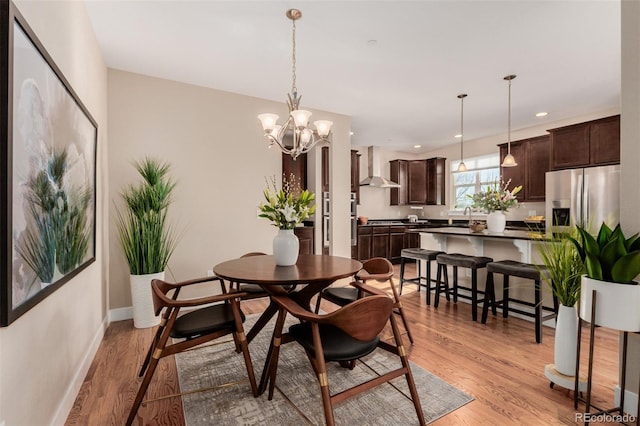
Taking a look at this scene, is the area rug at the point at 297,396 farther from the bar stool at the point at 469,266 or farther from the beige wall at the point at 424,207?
the beige wall at the point at 424,207

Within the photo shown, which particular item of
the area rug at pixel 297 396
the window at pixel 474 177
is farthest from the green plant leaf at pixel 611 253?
the window at pixel 474 177

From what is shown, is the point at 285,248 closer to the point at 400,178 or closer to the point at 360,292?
the point at 360,292

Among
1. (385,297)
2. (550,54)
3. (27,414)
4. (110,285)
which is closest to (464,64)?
(550,54)

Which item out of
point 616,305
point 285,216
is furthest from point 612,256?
point 285,216

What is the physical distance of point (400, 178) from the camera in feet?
24.8

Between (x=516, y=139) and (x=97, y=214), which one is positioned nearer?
(x=97, y=214)

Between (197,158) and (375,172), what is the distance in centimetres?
452

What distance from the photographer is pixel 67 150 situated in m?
1.87

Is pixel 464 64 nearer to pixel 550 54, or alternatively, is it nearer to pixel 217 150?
pixel 550 54

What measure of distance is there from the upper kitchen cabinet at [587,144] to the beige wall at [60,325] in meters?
5.90

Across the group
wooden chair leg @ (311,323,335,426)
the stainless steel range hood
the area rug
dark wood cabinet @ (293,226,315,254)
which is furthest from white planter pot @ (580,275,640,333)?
the stainless steel range hood

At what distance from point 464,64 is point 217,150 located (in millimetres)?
2979

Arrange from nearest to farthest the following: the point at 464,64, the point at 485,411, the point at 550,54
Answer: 1. the point at 485,411
2. the point at 550,54
3. the point at 464,64

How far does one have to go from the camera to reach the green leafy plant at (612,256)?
61.8 inches
